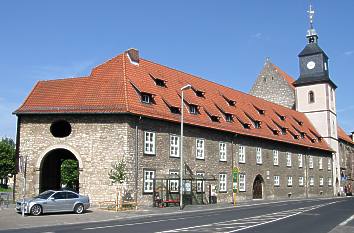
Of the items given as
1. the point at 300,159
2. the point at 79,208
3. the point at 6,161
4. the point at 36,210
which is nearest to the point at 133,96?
the point at 79,208

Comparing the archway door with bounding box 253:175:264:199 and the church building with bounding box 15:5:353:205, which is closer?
the church building with bounding box 15:5:353:205

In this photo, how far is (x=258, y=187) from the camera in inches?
1832

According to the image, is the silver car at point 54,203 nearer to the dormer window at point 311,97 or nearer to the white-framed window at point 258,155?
the white-framed window at point 258,155

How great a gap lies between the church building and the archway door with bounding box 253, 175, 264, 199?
0.10m

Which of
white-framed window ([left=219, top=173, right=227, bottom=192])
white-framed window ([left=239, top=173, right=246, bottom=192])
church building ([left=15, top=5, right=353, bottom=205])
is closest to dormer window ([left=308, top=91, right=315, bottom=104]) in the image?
church building ([left=15, top=5, right=353, bottom=205])

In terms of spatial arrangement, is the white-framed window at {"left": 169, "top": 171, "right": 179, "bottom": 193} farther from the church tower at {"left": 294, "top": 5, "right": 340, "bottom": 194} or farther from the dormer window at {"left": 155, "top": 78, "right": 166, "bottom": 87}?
the church tower at {"left": 294, "top": 5, "right": 340, "bottom": 194}

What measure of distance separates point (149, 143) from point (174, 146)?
297 centimetres

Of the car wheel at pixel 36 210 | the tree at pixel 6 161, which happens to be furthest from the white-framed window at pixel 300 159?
the tree at pixel 6 161

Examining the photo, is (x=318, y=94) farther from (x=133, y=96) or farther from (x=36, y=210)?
(x=36, y=210)

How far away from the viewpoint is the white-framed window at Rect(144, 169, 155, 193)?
32.1 metres

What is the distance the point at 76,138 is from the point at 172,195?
8.46 metres

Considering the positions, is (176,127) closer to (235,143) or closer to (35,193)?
(235,143)

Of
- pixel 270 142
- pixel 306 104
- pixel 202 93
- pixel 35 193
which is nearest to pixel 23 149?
pixel 35 193

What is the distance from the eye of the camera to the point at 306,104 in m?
66.2
